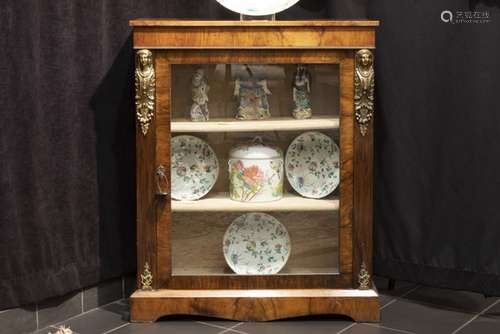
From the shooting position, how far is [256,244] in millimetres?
2539

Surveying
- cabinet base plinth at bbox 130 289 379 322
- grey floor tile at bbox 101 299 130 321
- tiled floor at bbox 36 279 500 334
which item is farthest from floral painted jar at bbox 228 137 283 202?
grey floor tile at bbox 101 299 130 321

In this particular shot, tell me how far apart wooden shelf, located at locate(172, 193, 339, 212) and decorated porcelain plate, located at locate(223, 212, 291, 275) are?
46mm

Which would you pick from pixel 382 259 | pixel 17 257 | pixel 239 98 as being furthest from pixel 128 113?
pixel 382 259

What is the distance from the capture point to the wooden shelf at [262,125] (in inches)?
94.7

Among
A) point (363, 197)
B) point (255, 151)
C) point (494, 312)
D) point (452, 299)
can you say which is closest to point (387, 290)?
point (452, 299)

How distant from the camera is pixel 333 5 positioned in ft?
8.89

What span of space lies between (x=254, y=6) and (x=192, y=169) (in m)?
0.58

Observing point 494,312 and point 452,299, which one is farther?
point 452,299

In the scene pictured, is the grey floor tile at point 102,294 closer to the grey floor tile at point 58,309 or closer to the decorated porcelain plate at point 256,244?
the grey floor tile at point 58,309

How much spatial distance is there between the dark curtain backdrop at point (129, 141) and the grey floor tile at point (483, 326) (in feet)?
0.32

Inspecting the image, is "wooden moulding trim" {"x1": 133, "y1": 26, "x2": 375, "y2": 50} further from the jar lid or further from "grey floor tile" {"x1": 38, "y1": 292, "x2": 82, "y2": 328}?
"grey floor tile" {"x1": 38, "y1": 292, "x2": 82, "y2": 328}

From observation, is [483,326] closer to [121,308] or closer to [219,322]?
[219,322]

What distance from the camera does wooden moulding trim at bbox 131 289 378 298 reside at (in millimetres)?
2418

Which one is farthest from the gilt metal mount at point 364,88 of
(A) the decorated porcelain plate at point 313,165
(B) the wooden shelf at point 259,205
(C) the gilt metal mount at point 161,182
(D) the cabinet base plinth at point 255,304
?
(C) the gilt metal mount at point 161,182
